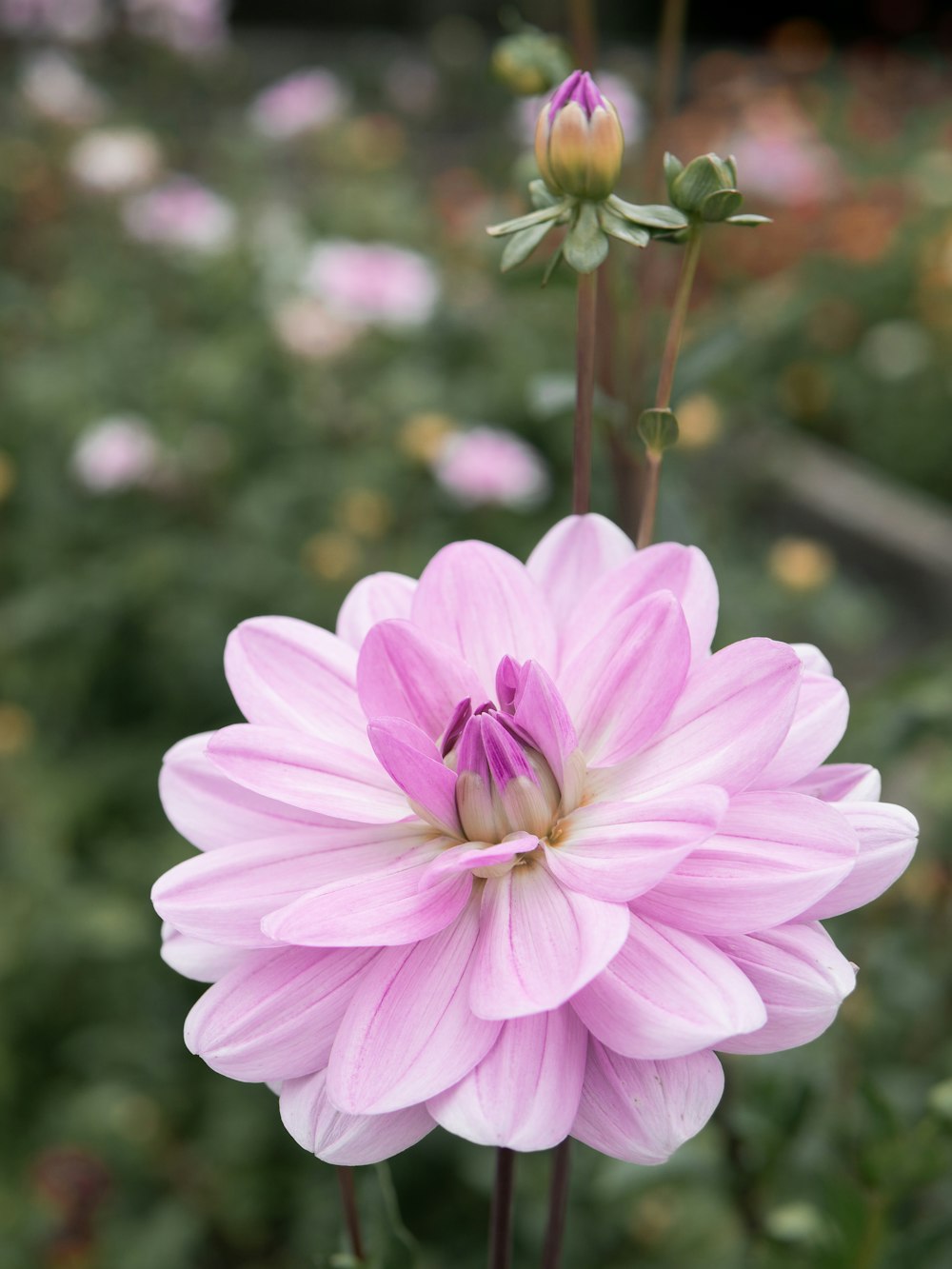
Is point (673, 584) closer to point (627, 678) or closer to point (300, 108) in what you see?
point (627, 678)

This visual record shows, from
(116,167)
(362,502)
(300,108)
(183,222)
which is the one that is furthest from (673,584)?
(300,108)

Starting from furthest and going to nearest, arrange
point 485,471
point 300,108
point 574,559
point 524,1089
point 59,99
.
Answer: point 59,99 < point 300,108 < point 485,471 < point 574,559 < point 524,1089

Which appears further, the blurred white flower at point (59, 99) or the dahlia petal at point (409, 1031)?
the blurred white flower at point (59, 99)

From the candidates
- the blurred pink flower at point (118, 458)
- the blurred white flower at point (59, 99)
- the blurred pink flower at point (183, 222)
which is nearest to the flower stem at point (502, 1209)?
the blurred pink flower at point (118, 458)

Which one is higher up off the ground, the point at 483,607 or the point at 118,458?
the point at 483,607

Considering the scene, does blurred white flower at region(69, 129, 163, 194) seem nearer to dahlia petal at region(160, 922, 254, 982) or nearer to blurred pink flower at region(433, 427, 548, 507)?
blurred pink flower at region(433, 427, 548, 507)

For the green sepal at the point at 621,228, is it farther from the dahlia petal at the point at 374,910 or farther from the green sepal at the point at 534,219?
the dahlia petal at the point at 374,910
